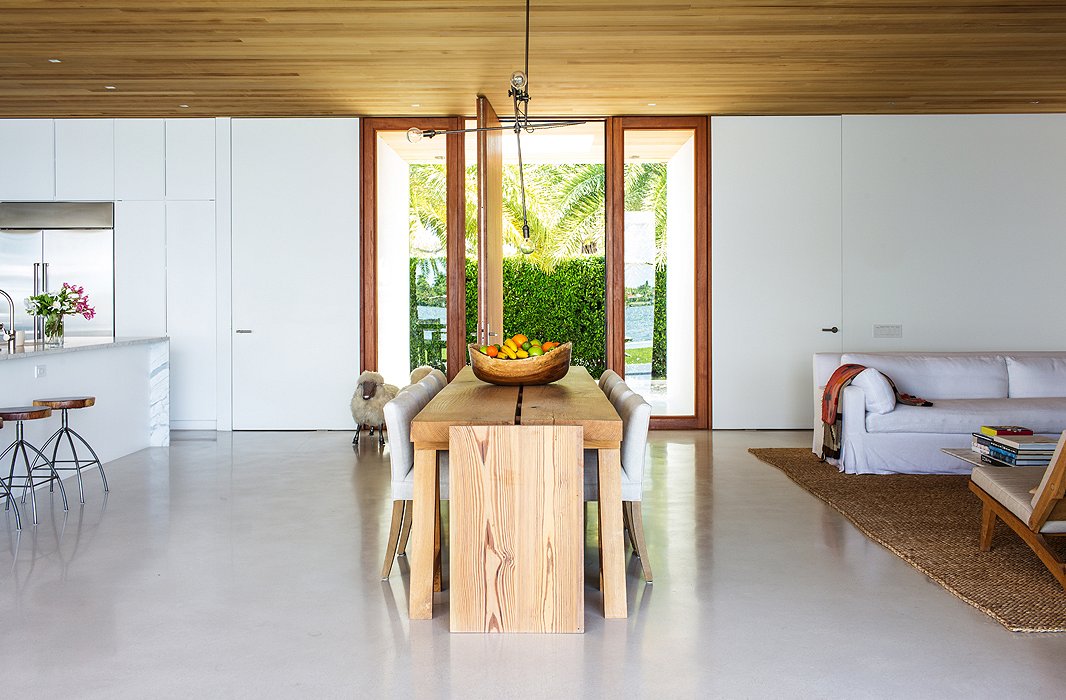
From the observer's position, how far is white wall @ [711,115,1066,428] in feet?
26.9

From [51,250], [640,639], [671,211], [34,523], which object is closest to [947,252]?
[671,211]

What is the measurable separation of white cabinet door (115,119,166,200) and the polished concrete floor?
12.6 ft

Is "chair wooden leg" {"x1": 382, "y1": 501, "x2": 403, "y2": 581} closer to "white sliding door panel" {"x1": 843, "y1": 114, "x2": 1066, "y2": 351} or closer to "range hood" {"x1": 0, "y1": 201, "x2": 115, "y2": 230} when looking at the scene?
"white sliding door panel" {"x1": 843, "y1": 114, "x2": 1066, "y2": 351}

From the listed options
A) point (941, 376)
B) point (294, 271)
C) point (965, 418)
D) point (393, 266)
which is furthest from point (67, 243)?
point (965, 418)

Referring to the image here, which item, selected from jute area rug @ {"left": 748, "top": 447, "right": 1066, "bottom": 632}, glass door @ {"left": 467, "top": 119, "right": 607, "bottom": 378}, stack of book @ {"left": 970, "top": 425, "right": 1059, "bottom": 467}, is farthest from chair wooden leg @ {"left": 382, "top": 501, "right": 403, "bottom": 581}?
glass door @ {"left": 467, "top": 119, "right": 607, "bottom": 378}

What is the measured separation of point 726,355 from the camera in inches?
325

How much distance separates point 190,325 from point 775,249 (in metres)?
5.15

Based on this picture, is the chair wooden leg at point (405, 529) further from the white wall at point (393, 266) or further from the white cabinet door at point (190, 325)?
the white cabinet door at point (190, 325)

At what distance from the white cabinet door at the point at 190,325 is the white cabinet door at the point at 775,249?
4.42 m

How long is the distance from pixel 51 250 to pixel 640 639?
7.15 meters

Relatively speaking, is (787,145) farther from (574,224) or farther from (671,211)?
(574,224)

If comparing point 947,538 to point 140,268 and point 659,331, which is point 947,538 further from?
point 140,268

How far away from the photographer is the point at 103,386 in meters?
6.53

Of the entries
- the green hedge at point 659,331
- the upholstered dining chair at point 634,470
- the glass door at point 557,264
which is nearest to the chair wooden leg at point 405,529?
the upholstered dining chair at point 634,470
